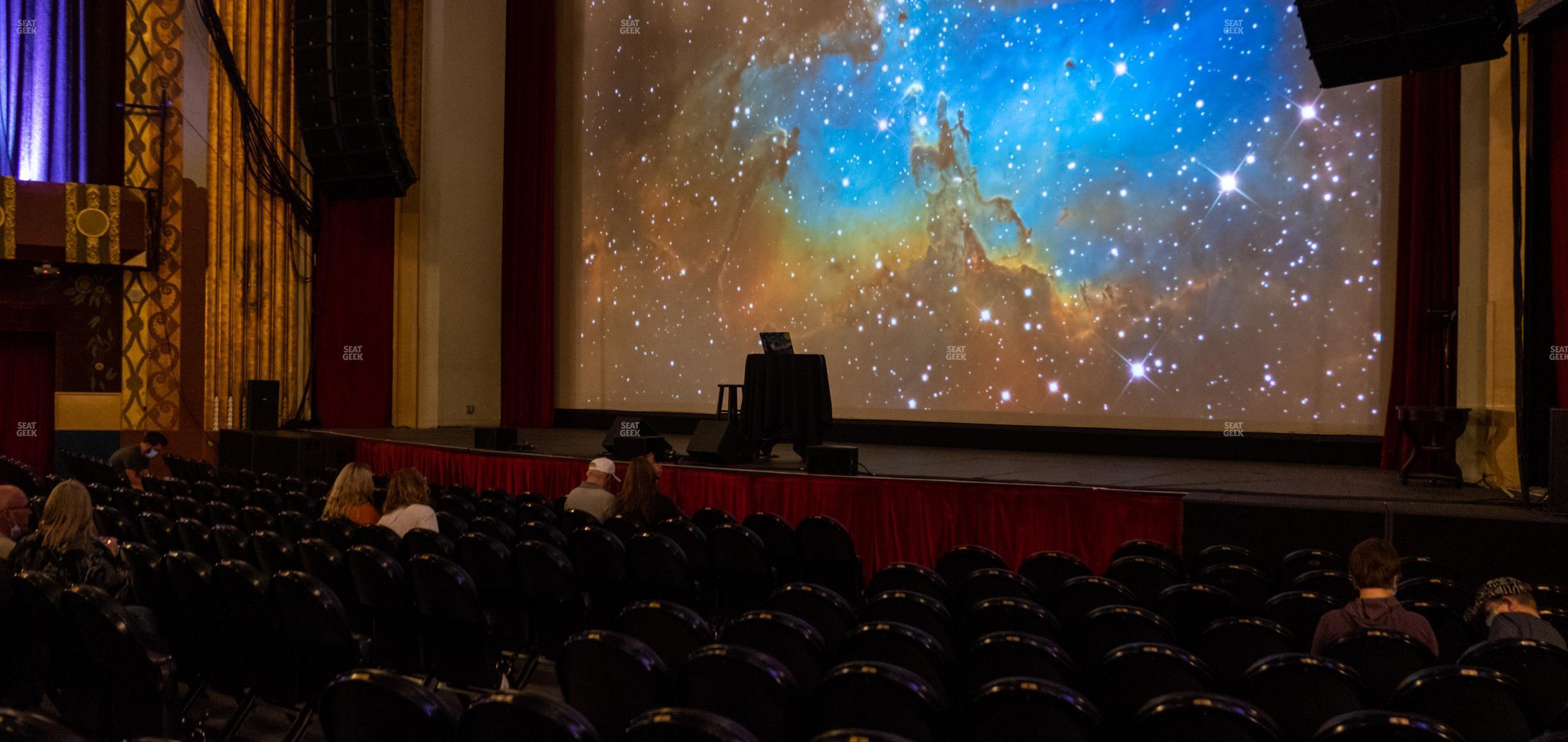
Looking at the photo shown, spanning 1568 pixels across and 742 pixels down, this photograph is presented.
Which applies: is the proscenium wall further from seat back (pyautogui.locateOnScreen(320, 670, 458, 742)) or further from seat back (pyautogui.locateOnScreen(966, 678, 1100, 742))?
seat back (pyautogui.locateOnScreen(966, 678, 1100, 742))

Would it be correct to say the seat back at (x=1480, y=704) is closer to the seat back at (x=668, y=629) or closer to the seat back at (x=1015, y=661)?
the seat back at (x=1015, y=661)

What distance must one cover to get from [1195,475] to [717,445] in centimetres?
346

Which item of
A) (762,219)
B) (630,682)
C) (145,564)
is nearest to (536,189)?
(762,219)

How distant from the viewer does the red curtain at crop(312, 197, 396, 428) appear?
13.5 m

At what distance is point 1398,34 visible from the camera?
20.1 feet

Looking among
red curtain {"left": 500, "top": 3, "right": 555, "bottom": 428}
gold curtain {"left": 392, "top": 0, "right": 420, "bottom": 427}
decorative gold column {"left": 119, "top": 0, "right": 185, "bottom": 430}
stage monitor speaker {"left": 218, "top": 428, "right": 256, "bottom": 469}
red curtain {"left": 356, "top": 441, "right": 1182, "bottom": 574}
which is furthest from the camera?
red curtain {"left": 500, "top": 3, "right": 555, "bottom": 428}

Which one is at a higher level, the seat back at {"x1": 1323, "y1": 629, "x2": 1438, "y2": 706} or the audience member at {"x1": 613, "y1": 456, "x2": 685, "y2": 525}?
the audience member at {"x1": 613, "y1": 456, "x2": 685, "y2": 525}

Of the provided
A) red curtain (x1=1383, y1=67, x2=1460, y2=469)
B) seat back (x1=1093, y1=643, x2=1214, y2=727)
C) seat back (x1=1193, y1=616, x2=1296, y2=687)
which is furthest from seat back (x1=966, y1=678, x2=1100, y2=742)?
red curtain (x1=1383, y1=67, x2=1460, y2=469)

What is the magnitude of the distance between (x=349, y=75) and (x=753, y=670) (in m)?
10.4

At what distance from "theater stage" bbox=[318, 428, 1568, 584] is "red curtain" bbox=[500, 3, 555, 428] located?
5.37 meters

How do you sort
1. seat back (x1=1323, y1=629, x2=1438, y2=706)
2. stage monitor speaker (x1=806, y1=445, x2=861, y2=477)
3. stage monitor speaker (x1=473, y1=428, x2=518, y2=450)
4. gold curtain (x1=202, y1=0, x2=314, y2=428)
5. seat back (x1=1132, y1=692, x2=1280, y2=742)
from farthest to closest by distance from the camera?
1. gold curtain (x1=202, y1=0, x2=314, y2=428)
2. stage monitor speaker (x1=473, y1=428, x2=518, y2=450)
3. stage monitor speaker (x1=806, y1=445, x2=861, y2=477)
4. seat back (x1=1323, y1=629, x2=1438, y2=706)
5. seat back (x1=1132, y1=692, x2=1280, y2=742)

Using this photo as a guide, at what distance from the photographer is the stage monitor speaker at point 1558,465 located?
220 inches

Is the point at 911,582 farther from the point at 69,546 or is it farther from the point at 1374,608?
the point at 69,546

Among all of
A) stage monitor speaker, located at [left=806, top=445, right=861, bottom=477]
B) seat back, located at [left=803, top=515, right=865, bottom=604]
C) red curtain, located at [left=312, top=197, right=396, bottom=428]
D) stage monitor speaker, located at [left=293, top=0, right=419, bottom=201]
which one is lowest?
seat back, located at [left=803, top=515, right=865, bottom=604]
